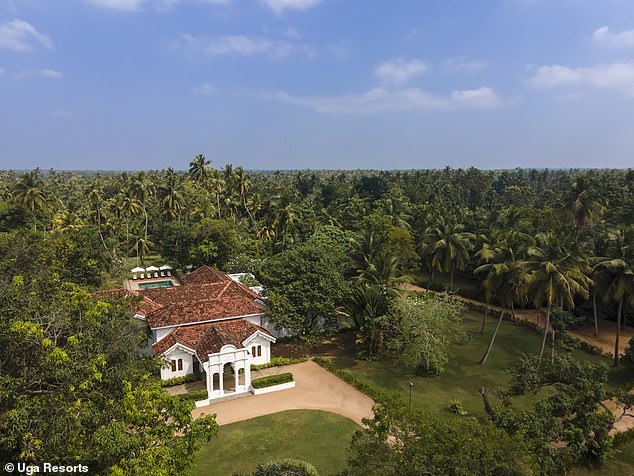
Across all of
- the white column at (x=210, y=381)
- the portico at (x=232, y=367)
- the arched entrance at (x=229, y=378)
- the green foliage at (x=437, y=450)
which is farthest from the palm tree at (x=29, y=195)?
the green foliage at (x=437, y=450)

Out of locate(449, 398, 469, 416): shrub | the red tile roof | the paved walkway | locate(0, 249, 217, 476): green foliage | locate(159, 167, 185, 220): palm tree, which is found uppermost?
locate(159, 167, 185, 220): palm tree

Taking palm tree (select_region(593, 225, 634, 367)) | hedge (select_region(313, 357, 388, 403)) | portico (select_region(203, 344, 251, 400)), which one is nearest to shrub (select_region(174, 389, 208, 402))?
portico (select_region(203, 344, 251, 400))

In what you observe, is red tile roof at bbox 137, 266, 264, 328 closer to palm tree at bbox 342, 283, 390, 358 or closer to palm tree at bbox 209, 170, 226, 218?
palm tree at bbox 342, 283, 390, 358

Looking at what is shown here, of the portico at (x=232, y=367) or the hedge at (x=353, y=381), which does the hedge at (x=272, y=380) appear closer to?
the portico at (x=232, y=367)

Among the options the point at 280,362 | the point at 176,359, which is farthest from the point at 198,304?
the point at 280,362

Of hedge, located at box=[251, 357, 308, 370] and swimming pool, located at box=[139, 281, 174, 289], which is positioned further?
swimming pool, located at box=[139, 281, 174, 289]

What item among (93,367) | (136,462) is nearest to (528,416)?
(136,462)
